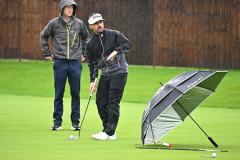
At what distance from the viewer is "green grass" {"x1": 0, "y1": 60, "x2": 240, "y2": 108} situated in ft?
89.1

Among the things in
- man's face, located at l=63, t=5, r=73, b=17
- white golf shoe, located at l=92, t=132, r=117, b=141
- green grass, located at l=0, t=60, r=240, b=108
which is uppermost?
man's face, located at l=63, t=5, r=73, b=17

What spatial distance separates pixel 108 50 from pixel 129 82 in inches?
551

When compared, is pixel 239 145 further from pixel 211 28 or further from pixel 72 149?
pixel 211 28

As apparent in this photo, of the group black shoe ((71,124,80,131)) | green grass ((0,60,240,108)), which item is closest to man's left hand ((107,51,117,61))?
black shoe ((71,124,80,131))

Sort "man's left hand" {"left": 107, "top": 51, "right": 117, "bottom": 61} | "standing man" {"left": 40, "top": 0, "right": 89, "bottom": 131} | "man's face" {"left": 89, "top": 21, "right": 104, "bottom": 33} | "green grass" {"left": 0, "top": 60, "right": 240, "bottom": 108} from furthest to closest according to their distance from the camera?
"green grass" {"left": 0, "top": 60, "right": 240, "bottom": 108}, "standing man" {"left": 40, "top": 0, "right": 89, "bottom": 131}, "man's face" {"left": 89, "top": 21, "right": 104, "bottom": 33}, "man's left hand" {"left": 107, "top": 51, "right": 117, "bottom": 61}

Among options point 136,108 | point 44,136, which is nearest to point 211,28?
point 136,108

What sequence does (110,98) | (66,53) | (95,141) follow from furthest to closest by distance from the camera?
1. (66,53)
2. (110,98)
3. (95,141)

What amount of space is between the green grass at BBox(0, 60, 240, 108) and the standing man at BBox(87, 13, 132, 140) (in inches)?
380

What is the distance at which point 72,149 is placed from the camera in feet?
46.9

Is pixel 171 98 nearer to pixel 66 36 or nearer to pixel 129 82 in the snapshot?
pixel 66 36

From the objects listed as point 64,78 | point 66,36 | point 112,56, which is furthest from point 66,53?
point 112,56

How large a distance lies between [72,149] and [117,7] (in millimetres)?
19743

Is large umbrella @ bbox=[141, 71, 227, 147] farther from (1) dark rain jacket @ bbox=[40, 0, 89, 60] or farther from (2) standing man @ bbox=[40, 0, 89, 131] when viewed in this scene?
(1) dark rain jacket @ bbox=[40, 0, 89, 60]

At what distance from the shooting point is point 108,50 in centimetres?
1594
